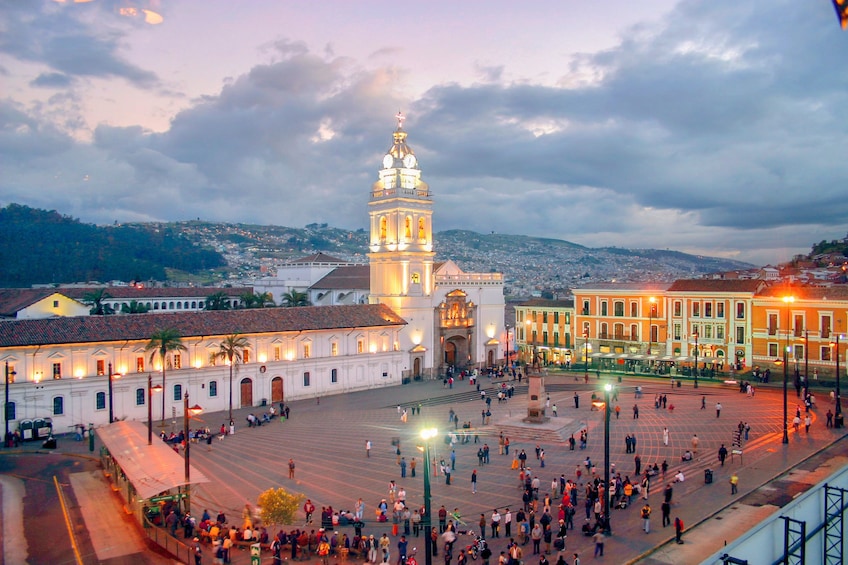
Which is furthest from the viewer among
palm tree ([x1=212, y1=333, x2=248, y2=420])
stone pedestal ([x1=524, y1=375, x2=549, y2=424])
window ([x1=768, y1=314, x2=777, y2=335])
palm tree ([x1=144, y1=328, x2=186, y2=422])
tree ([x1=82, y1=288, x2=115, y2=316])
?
tree ([x1=82, y1=288, x2=115, y2=316])

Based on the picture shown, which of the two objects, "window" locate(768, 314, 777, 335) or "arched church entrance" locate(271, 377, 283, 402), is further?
"window" locate(768, 314, 777, 335)

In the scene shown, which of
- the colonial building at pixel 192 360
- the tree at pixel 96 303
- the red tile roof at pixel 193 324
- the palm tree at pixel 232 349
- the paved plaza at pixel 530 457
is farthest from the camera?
the tree at pixel 96 303

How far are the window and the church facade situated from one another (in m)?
23.7

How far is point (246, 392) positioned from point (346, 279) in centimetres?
3406

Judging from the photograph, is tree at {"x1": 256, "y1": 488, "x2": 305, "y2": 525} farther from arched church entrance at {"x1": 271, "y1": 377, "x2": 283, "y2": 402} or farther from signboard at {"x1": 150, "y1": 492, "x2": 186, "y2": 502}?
arched church entrance at {"x1": 271, "y1": 377, "x2": 283, "y2": 402}

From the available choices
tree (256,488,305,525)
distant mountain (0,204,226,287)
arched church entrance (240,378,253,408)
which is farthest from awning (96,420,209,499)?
distant mountain (0,204,226,287)

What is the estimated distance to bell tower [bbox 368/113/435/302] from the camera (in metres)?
56.0

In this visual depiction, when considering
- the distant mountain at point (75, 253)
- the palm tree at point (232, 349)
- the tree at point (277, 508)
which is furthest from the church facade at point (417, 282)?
the distant mountain at point (75, 253)

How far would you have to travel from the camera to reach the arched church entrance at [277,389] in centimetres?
4512

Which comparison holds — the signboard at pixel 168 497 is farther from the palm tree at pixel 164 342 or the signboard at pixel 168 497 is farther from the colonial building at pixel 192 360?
the palm tree at pixel 164 342

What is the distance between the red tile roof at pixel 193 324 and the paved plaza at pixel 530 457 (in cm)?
563

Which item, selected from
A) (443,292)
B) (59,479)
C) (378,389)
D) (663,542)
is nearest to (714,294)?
(443,292)

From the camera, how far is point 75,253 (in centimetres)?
→ 13512

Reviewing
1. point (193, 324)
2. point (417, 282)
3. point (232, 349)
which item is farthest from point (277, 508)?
point (417, 282)
